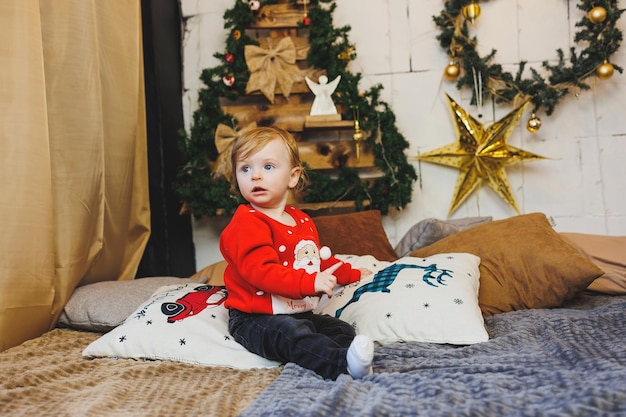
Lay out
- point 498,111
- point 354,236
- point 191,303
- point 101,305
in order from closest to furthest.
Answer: point 191,303, point 101,305, point 354,236, point 498,111

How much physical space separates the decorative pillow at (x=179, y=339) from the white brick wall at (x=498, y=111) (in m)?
1.23

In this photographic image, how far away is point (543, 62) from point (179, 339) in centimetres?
202

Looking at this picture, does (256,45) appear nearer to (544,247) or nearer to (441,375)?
(544,247)

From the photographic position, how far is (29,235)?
1614 millimetres

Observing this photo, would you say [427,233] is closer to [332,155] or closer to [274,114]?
[332,155]

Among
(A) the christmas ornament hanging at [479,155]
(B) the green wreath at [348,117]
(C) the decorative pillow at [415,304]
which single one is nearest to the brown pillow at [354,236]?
(B) the green wreath at [348,117]

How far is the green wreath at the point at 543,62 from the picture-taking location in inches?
96.2

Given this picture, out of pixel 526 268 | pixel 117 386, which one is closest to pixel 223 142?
pixel 526 268

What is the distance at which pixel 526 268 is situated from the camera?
1.82m

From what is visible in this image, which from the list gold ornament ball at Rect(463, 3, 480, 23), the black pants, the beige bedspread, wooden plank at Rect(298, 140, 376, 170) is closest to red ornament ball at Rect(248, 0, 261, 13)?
wooden plank at Rect(298, 140, 376, 170)

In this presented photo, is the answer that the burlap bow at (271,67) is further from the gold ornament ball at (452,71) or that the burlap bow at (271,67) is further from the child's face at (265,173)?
the child's face at (265,173)

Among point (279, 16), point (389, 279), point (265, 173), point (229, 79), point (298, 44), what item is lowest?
point (389, 279)

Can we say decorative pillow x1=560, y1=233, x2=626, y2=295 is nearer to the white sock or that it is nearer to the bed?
the bed

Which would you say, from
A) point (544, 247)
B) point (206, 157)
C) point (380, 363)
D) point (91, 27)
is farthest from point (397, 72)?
point (380, 363)
